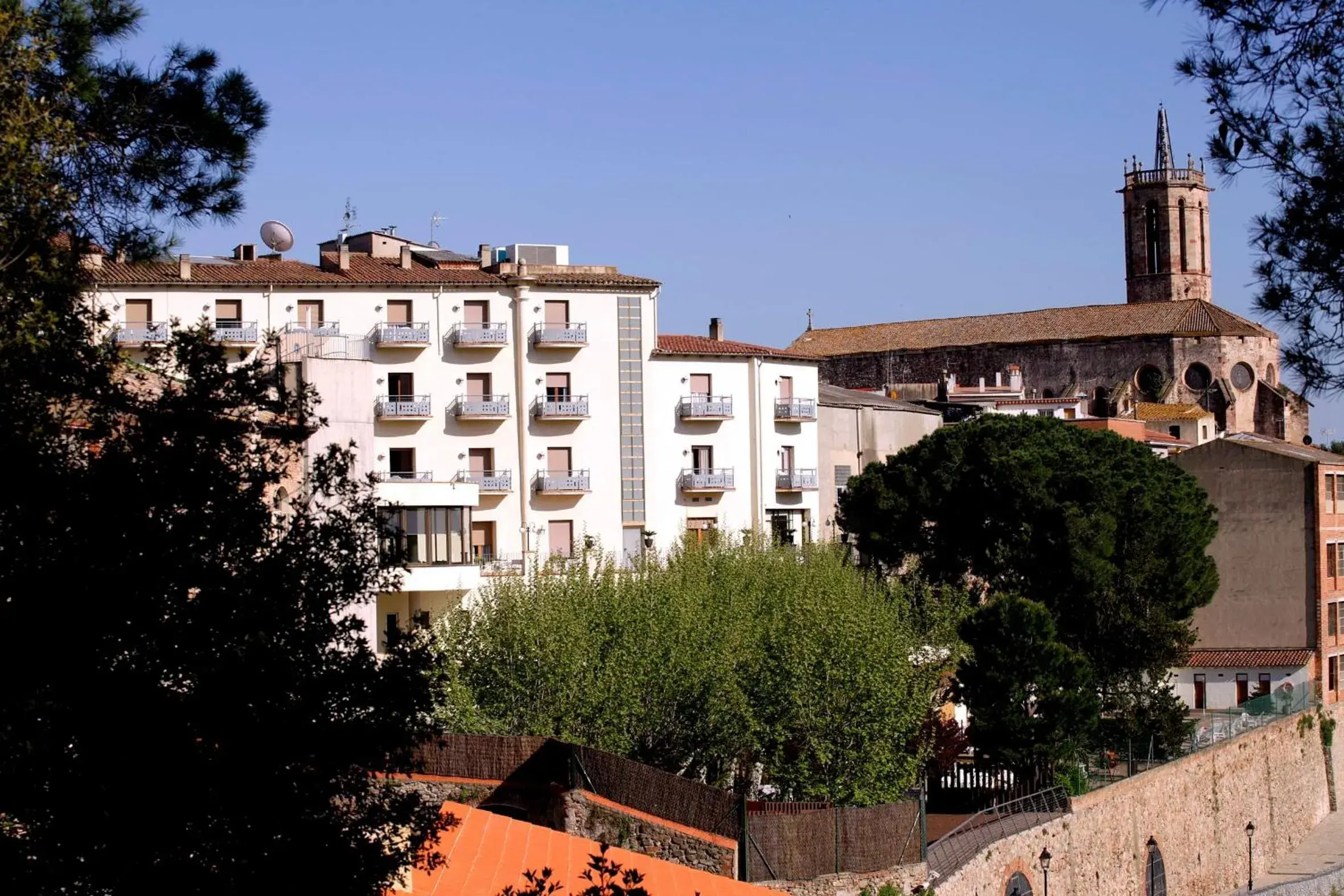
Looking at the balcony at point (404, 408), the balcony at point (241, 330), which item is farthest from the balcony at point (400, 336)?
the balcony at point (241, 330)

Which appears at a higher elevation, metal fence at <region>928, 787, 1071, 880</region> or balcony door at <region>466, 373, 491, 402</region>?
balcony door at <region>466, 373, 491, 402</region>

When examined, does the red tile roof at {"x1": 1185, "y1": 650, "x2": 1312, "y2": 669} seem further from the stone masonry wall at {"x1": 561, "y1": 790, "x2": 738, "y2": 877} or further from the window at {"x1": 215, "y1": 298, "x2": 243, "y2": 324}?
the stone masonry wall at {"x1": 561, "y1": 790, "x2": 738, "y2": 877}

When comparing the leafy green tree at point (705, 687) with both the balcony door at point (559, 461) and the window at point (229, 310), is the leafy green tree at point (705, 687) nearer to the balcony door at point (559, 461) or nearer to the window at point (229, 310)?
the balcony door at point (559, 461)

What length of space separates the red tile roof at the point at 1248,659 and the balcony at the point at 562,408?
20743mm

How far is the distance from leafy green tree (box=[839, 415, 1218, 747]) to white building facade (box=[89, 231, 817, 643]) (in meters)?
5.37

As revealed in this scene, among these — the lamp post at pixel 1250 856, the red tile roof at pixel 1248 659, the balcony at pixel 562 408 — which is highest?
the balcony at pixel 562 408

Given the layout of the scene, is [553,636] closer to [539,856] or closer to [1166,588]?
[539,856]

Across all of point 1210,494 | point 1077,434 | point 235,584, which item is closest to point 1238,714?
point 1077,434

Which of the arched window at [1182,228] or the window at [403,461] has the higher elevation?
the arched window at [1182,228]

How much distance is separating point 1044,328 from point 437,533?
69.7 meters

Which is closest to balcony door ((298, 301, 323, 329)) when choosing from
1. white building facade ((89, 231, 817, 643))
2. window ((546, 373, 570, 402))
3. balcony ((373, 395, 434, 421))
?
white building facade ((89, 231, 817, 643))

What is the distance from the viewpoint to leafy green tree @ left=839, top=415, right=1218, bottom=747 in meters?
44.8

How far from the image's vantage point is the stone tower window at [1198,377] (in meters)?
95.7

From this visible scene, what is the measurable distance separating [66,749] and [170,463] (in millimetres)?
1748
